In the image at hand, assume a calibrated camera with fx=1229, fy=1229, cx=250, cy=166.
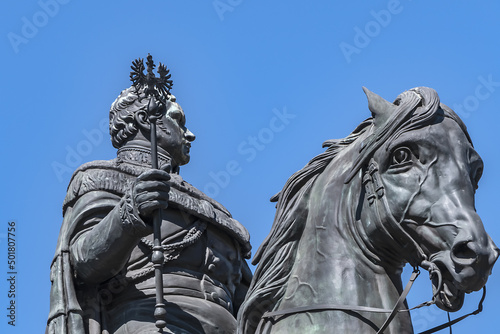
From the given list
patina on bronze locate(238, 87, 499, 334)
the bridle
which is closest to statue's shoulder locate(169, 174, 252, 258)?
patina on bronze locate(238, 87, 499, 334)

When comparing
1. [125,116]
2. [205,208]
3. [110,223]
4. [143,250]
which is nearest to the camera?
[110,223]

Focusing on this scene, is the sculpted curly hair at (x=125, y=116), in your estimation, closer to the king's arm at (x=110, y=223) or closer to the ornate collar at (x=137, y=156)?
the ornate collar at (x=137, y=156)

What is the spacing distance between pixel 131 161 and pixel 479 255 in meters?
4.86

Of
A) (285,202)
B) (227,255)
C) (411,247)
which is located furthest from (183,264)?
(411,247)

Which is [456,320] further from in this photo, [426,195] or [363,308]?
[426,195]

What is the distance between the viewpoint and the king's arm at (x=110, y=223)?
9.84m

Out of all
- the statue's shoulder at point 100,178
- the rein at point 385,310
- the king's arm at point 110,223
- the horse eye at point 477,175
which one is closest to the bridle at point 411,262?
the rein at point 385,310

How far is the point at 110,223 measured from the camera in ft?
33.5

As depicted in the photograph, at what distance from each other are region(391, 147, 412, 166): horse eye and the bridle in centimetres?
12

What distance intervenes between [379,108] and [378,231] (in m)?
0.84

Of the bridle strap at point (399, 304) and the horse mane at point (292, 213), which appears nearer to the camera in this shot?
the bridle strap at point (399, 304)

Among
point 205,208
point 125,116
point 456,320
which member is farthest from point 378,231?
point 125,116

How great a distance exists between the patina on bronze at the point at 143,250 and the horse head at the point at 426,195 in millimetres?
2449

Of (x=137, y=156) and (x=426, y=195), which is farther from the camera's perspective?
(x=137, y=156)
